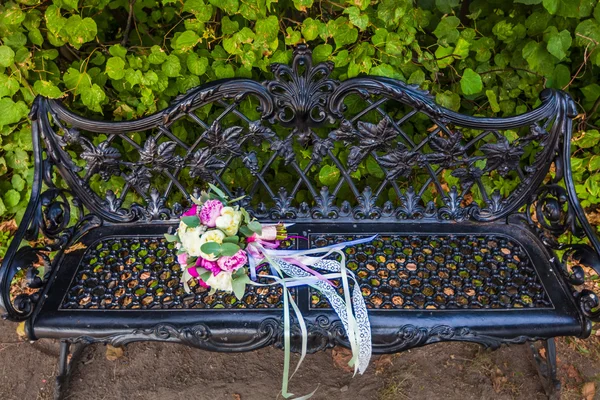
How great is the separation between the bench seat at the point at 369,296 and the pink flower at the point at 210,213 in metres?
0.34

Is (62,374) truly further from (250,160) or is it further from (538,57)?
(538,57)

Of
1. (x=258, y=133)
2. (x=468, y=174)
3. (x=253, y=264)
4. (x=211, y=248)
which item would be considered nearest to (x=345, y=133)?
(x=258, y=133)

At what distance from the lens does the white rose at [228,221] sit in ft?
5.64

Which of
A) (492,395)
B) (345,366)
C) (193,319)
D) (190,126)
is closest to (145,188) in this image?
(190,126)

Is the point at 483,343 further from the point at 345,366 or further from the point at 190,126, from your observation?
the point at 190,126

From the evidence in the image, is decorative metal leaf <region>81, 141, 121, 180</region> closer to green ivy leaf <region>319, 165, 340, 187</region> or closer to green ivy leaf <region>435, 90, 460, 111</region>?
green ivy leaf <region>319, 165, 340, 187</region>

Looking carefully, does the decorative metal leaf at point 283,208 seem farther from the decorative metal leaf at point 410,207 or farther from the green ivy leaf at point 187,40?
the green ivy leaf at point 187,40

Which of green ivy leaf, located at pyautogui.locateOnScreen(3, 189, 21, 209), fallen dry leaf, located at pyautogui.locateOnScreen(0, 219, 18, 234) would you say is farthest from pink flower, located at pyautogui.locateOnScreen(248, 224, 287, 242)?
fallen dry leaf, located at pyautogui.locateOnScreen(0, 219, 18, 234)

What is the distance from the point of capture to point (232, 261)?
5.57ft

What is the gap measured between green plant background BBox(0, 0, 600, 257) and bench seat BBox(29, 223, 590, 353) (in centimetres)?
60

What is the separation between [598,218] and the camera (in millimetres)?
2961

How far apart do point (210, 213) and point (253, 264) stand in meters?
0.27

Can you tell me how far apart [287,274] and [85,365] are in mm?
1265

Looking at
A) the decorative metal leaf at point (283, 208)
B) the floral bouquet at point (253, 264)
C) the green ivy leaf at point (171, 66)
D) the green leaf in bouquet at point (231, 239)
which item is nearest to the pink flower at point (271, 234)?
the floral bouquet at point (253, 264)
